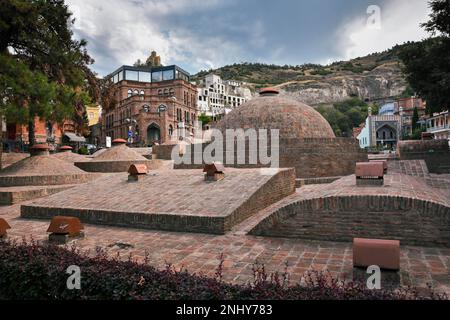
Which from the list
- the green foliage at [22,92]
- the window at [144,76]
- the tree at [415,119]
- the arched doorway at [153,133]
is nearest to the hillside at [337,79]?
the tree at [415,119]

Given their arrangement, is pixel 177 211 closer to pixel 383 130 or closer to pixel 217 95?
pixel 383 130

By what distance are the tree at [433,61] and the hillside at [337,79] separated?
99.1 meters

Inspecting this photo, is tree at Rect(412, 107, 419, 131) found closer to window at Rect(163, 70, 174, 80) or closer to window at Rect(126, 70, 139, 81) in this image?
window at Rect(163, 70, 174, 80)

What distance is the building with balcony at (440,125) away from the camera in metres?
44.1

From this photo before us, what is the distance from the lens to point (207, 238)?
6.51m

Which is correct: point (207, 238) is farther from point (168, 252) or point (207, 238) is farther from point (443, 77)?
point (443, 77)

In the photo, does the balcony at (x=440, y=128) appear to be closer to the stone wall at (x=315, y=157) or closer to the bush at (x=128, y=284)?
the stone wall at (x=315, y=157)

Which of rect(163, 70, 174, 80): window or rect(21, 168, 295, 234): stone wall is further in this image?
rect(163, 70, 174, 80): window

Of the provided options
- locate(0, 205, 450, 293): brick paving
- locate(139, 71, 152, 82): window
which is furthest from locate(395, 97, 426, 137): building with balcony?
locate(0, 205, 450, 293): brick paving

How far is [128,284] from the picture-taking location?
131 inches

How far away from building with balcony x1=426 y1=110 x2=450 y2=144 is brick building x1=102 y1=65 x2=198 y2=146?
127 feet

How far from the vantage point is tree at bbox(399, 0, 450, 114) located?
50.4 ft
